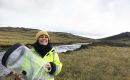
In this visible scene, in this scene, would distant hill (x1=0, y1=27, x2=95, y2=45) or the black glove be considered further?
distant hill (x1=0, y1=27, x2=95, y2=45)

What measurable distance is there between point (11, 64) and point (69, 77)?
12487mm

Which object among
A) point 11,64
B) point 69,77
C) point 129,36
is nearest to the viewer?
point 11,64

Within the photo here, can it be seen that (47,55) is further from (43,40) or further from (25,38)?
(25,38)

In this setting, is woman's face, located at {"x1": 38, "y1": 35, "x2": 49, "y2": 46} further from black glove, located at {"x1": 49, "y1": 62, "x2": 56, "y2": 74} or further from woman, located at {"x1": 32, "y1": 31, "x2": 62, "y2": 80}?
black glove, located at {"x1": 49, "y1": 62, "x2": 56, "y2": 74}

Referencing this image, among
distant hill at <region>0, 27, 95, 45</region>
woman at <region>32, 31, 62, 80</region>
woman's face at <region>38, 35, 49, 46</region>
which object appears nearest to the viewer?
woman at <region>32, 31, 62, 80</region>

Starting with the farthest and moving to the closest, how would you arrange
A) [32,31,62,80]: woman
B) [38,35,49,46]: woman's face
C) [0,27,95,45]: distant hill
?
[0,27,95,45]: distant hill, [38,35,49,46]: woman's face, [32,31,62,80]: woman

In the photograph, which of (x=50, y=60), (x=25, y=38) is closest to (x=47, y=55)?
(x=50, y=60)

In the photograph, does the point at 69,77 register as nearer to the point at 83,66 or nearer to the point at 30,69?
the point at 83,66

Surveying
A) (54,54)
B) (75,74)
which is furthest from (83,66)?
(54,54)

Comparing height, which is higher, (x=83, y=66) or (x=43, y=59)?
(x=43, y=59)

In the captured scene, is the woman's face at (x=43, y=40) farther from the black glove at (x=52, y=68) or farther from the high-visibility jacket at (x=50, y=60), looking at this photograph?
the black glove at (x=52, y=68)

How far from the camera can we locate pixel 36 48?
7164 mm

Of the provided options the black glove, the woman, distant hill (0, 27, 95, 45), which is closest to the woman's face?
the woman

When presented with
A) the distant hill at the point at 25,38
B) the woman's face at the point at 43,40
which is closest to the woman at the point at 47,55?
the woman's face at the point at 43,40
